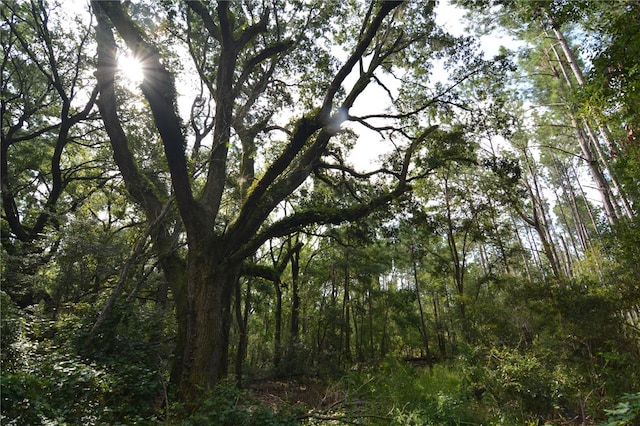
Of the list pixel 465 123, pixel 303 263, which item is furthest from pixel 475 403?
pixel 303 263

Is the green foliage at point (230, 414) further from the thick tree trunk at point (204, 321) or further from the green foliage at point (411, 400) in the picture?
the thick tree trunk at point (204, 321)

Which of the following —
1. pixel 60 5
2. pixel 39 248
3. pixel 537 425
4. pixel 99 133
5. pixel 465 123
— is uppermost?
pixel 60 5

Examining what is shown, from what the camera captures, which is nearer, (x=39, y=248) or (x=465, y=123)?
(x=465, y=123)

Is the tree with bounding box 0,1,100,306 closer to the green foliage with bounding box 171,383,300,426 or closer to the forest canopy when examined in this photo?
the forest canopy

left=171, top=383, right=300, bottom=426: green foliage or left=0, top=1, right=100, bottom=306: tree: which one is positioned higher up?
left=0, top=1, right=100, bottom=306: tree

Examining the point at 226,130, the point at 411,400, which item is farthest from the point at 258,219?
the point at 411,400

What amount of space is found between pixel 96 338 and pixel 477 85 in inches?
384

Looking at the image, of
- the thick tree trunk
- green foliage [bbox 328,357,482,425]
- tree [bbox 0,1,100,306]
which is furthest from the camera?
tree [bbox 0,1,100,306]

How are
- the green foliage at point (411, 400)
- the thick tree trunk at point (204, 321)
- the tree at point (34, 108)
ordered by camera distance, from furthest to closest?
the tree at point (34, 108) < the thick tree trunk at point (204, 321) < the green foliage at point (411, 400)

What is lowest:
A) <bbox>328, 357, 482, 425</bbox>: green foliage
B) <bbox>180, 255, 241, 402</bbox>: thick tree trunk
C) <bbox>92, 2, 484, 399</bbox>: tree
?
<bbox>328, 357, 482, 425</bbox>: green foliage

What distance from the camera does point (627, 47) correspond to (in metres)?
4.67

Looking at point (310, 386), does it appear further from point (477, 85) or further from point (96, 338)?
point (477, 85)

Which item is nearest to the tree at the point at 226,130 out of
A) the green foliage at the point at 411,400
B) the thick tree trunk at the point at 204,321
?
the thick tree trunk at the point at 204,321

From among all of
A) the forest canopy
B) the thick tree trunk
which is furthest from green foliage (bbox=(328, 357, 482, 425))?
the thick tree trunk
